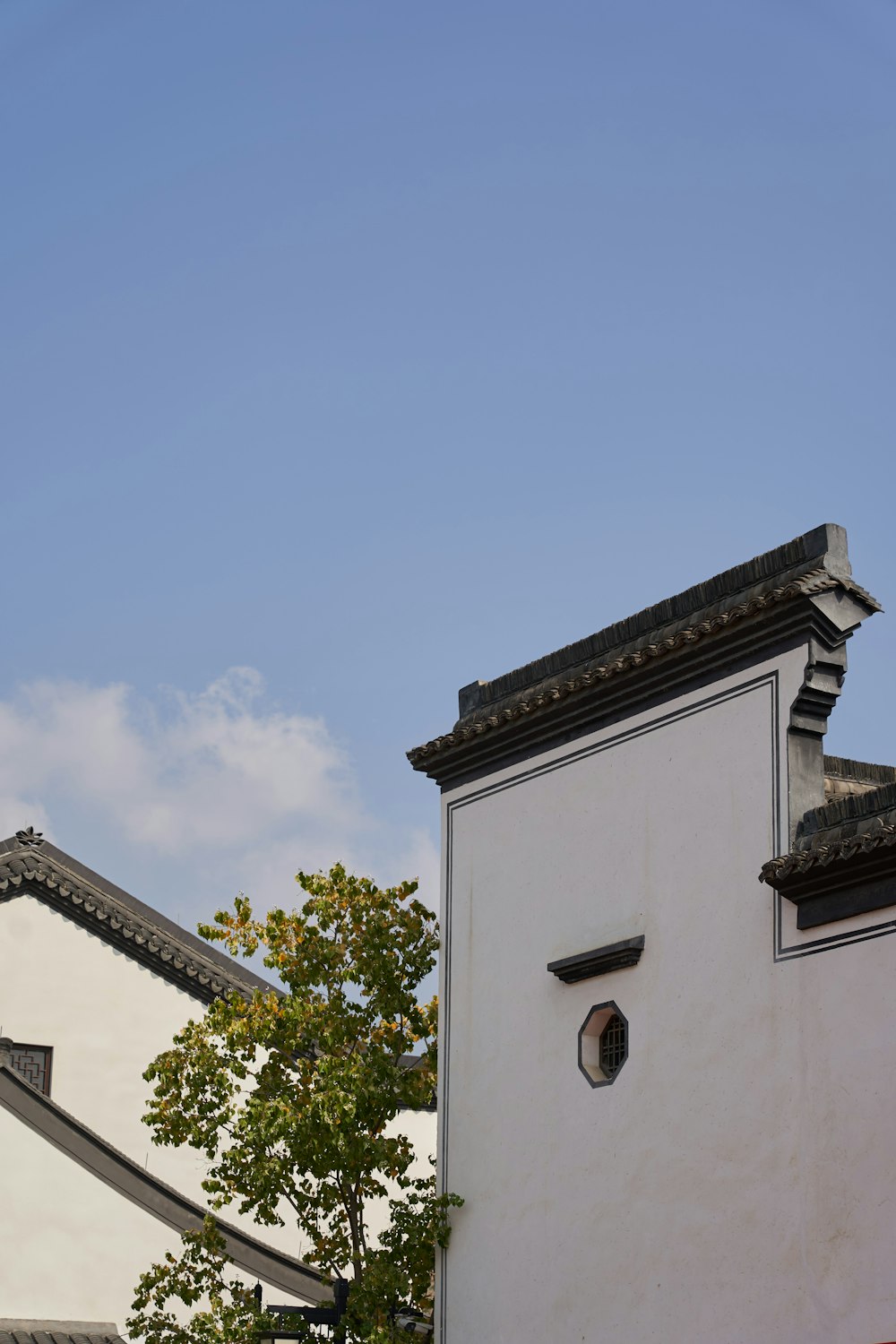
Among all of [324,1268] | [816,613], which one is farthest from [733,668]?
[324,1268]

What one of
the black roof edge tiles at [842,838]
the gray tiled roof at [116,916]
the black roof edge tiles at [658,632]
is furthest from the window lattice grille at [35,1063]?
the black roof edge tiles at [842,838]

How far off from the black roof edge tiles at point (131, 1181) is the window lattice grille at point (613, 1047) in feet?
18.4

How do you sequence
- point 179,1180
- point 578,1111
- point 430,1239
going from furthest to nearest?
point 179,1180 → point 430,1239 → point 578,1111

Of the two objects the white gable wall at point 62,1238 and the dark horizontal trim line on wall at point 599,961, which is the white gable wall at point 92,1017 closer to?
the white gable wall at point 62,1238

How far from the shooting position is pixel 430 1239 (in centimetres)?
1412

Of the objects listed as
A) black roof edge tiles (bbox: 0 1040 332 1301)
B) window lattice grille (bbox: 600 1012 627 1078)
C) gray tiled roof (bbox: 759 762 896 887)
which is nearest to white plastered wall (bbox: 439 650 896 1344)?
window lattice grille (bbox: 600 1012 627 1078)

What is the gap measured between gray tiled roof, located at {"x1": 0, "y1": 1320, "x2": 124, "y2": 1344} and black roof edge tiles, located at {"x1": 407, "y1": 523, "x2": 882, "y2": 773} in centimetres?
604

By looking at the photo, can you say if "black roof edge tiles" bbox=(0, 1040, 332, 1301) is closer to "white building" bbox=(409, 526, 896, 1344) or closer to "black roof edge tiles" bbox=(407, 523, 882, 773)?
"white building" bbox=(409, 526, 896, 1344)

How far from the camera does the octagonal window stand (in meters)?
12.9

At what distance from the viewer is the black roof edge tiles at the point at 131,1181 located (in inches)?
690

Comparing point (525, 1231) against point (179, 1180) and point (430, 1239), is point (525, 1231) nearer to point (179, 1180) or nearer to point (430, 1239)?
point (430, 1239)

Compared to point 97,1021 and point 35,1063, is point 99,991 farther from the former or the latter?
point 35,1063

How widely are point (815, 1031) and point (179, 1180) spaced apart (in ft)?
40.6

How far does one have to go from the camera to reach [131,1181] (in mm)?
17828
